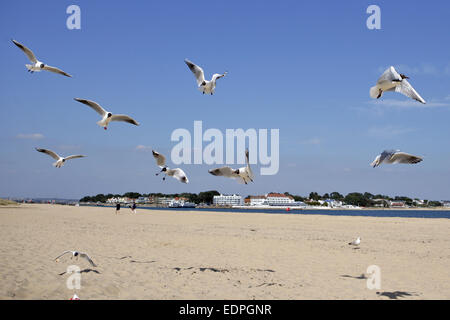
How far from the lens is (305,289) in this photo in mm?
9789

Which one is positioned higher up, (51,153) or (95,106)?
(95,106)

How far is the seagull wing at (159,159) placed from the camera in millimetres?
6840

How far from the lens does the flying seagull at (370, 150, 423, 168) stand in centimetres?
594

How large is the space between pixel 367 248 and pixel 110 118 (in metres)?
14.6

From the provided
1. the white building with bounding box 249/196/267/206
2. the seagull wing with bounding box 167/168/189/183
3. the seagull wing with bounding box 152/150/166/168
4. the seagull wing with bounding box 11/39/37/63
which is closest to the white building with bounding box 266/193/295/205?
the white building with bounding box 249/196/267/206

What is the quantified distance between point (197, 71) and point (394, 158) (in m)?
5.46

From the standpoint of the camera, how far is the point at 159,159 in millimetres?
6914

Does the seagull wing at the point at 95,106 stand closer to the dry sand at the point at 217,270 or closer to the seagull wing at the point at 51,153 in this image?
the seagull wing at the point at 51,153

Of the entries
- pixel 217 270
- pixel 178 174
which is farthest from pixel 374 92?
pixel 217 270

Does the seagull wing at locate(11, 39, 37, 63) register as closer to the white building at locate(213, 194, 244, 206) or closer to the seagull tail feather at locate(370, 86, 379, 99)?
the seagull tail feather at locate(370, 86, 379, 99)

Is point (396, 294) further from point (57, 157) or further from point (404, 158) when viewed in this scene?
point (57, 157)
